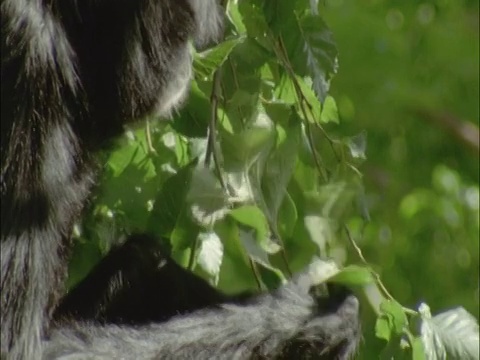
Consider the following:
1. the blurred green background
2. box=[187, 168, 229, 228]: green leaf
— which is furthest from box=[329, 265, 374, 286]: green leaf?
the blurred green background

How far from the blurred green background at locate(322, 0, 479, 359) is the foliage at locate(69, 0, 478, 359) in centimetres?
119

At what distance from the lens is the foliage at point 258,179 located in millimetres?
1314

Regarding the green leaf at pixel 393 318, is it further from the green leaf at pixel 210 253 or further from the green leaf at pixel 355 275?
the green leaf at pixel 210 253

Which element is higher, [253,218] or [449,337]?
[253,218]

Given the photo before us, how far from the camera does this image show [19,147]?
48.4 inches

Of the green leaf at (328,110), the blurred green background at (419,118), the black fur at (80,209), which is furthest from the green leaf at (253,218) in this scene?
the blurred green background at (419,118)

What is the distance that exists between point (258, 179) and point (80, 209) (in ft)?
0.70

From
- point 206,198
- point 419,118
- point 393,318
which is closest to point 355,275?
point 393,318

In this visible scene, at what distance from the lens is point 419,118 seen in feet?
10.2

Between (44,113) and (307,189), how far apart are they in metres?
0.39

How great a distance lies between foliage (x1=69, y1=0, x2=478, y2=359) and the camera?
131 centimetres

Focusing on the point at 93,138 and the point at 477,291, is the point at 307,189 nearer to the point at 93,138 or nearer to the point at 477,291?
the point at 93,138

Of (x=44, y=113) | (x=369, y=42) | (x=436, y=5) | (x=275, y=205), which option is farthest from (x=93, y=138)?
(x=369, y=42)

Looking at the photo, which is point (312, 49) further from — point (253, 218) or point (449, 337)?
point (449, 337)
